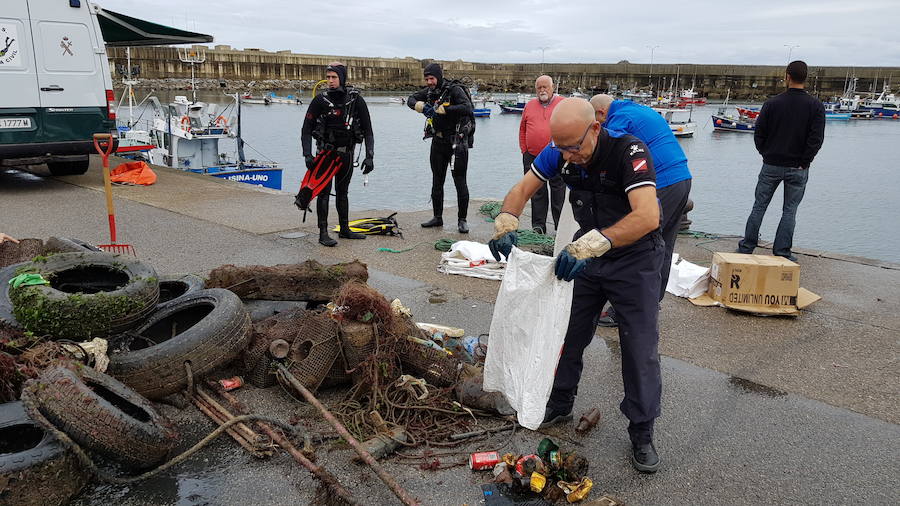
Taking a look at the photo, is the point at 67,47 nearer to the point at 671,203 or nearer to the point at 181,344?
the point at 181,344

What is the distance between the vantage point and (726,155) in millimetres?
40438

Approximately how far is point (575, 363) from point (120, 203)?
8.69 metres

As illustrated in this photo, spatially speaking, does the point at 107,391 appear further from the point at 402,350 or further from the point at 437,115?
the point at 437,115

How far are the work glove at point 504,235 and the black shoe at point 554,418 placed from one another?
3.38 feet

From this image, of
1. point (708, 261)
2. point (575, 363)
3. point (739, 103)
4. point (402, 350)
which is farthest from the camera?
point (739, 103)

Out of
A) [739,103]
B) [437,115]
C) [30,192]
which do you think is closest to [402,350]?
[437,115]

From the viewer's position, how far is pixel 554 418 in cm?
385

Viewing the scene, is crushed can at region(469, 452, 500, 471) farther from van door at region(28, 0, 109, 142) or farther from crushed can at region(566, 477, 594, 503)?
van door at region(28, 0, 109, 142)

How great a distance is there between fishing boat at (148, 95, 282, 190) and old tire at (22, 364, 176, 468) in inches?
600

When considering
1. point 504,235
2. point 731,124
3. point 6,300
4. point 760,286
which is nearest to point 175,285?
point 6,300

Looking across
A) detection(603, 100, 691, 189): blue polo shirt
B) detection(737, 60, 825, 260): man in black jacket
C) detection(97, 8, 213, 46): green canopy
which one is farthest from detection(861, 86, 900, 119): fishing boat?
detection(603, 100, 691, 189): blue polo shirt

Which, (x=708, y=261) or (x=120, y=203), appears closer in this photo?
(x=708, y=261)

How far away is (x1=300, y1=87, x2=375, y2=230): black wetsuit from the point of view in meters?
7.59

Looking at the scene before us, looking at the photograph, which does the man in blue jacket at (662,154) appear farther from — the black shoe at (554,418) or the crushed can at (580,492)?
the crushed can at (580,492)
